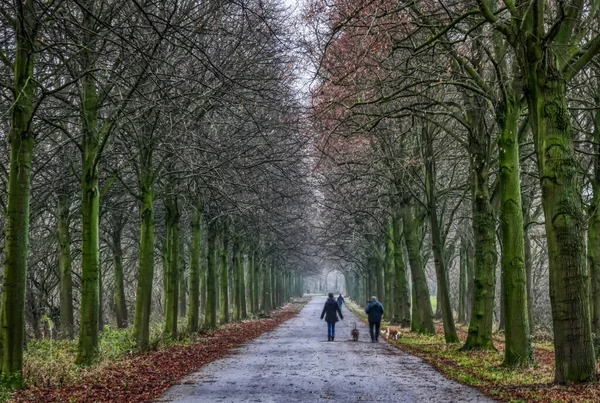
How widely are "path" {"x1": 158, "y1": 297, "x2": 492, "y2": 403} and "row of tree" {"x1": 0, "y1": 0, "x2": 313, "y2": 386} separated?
9.55 feet

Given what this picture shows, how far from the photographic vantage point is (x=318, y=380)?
1178 centimetres

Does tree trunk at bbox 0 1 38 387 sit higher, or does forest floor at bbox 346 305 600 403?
tree trunk at bbox 0 1 38 387

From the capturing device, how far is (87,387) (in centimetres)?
1059

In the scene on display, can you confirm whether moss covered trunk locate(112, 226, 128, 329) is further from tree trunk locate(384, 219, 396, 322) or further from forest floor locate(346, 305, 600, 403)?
tree trunk locate(384, 219, 396, 322)

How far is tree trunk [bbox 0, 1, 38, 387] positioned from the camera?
9.74m

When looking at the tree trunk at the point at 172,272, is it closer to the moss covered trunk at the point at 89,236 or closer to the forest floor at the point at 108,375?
the forest floor at the point at 108,375

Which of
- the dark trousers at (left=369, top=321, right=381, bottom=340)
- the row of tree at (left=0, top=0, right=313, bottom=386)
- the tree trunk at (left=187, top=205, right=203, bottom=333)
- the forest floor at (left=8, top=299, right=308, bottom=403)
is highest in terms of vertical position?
the row of tree at (left=0, top=0, right=313, bottom=386)

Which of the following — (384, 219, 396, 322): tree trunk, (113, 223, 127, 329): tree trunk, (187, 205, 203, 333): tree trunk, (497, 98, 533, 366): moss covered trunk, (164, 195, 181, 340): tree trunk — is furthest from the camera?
(384, 219, 396, 322): tree trunk

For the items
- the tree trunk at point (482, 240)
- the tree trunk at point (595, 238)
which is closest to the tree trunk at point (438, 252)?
the tree trunk at point (482, 240)

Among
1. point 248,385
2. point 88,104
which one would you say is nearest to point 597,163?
point 248,385

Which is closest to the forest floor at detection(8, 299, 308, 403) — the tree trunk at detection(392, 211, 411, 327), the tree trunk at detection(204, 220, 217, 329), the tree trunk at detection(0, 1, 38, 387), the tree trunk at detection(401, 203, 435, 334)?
the tree trunk at detection(0, 1, 38, 387)

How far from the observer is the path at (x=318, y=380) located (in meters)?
9.71

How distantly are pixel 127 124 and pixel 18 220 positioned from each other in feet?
18.8

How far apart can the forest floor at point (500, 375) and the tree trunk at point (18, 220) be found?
23.9 ft
